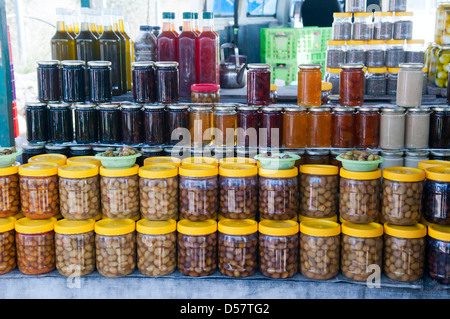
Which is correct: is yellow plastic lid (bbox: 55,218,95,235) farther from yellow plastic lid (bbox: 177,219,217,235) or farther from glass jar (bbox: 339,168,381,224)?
glass jar (bbox: 339,168,381,224)

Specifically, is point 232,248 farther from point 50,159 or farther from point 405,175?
point 50,159

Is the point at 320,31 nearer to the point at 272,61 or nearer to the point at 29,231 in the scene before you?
the point at 272,61

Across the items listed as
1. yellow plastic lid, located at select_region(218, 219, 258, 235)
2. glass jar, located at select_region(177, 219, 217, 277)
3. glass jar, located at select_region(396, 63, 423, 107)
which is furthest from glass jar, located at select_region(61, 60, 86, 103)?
glass jar, located at select_region(396, 63, 423, 107)

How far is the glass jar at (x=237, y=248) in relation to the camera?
188 centimetres

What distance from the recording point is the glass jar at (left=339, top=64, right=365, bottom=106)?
2135 millimetres

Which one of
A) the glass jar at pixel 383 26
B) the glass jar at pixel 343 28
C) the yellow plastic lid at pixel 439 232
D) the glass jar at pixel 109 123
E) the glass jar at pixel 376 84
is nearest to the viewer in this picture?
the yellow plastic lid at pixel 439 232

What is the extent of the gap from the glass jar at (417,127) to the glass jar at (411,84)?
0.20ft

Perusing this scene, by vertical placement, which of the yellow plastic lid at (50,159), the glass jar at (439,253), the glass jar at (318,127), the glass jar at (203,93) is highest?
the glass jar at (203,93)

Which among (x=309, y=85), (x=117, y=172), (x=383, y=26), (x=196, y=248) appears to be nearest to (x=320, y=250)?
(x=196, y=248)

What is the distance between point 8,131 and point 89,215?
77 cm

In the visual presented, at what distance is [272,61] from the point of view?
5320 mm

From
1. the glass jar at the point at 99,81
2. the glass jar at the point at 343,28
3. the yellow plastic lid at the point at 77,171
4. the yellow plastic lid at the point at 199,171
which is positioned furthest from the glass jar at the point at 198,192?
the glass jar at the point at 343,28

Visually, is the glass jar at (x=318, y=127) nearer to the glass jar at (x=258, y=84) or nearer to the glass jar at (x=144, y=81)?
the glass jar at (x=258, y=84)

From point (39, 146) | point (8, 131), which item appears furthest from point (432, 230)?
point (8, 131)
